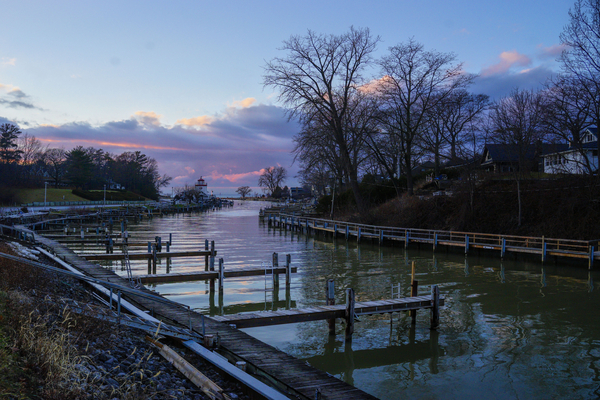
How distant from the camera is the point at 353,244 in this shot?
38406 mm

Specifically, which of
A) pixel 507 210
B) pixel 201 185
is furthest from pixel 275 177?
pixel 507 210

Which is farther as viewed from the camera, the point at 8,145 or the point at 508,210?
the point at 8,145

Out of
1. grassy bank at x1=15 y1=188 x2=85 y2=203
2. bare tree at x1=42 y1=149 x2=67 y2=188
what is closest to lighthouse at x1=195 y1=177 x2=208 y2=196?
Answer: bare tree at x1=42 y1=149 x2=67 y2=188

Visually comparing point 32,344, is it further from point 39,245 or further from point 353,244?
point 353,244

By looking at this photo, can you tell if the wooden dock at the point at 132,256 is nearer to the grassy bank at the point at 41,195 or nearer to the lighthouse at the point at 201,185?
the grassy bank at the point at 41,195

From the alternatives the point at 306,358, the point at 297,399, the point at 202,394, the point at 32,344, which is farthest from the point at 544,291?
Answer: the point at 32,344

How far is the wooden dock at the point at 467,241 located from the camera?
998 inches

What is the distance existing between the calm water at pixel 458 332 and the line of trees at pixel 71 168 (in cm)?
7695

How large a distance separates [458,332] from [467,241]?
1767 centimetres

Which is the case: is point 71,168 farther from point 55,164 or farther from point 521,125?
point 521,125

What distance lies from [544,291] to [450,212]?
21.3 m

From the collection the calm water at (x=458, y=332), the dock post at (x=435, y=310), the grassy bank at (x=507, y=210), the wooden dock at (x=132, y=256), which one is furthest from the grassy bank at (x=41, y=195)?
the dock post at (x=435, y=310)

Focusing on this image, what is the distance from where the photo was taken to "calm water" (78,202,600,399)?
9.77 metres

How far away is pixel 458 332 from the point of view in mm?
13133
